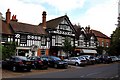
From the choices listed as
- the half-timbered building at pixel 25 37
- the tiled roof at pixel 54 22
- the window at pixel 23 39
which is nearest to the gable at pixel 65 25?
the tiled roof at pixel 54 22

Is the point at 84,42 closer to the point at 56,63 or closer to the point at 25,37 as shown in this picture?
the point at 25,37

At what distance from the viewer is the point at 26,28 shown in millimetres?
46500

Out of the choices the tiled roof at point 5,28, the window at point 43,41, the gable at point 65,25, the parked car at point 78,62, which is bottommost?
the parked car at point 78,62

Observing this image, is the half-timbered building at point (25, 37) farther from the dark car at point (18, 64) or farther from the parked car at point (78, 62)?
the dark car at point (18, 64)

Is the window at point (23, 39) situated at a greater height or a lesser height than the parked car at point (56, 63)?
greater

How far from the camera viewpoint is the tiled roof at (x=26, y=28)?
44.1 metres

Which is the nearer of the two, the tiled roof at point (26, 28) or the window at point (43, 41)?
the tiled roof at point (26, 28)

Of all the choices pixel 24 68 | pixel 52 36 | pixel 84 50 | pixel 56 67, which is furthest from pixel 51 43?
pixel 24 68

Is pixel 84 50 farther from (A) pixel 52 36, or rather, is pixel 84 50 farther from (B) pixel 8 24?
(B) pixel 8 24

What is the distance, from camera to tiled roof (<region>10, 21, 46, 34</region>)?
44125 millimetres

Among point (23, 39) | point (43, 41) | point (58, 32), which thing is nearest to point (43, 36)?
point (43, 41)

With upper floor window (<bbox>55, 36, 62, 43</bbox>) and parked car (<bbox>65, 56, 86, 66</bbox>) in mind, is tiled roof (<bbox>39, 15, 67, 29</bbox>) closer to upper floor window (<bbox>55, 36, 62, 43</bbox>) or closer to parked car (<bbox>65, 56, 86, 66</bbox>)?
upper floor window (<bbox>55, 36, 62, 43</bbox>)

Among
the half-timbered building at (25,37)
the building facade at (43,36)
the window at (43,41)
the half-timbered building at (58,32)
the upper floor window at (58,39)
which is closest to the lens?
the half-timbered building at (25,37)

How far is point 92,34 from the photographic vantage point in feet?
225
